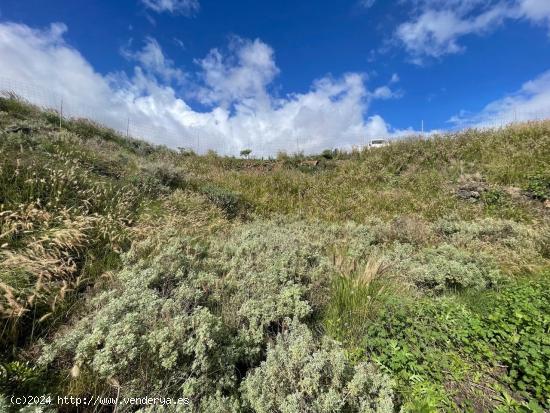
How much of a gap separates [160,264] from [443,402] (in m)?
3.37

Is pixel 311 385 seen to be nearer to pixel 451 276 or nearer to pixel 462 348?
pixel 462 348

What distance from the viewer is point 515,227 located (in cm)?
705

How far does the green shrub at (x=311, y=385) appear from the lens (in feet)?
6.72

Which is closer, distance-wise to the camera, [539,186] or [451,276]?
[451,276]

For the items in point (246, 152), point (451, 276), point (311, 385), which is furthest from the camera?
point (246, 152)

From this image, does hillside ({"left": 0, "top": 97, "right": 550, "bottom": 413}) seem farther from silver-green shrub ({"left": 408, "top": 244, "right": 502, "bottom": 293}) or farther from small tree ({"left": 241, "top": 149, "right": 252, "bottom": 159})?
small tree ({"left": 241, "top": 149, "right": 252, "bottom": 159})

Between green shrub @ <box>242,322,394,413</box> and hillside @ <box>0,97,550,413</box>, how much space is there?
14 mm

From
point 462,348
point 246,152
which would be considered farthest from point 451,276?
point 246,152

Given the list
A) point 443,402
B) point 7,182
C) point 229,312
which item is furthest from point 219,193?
point 443,402

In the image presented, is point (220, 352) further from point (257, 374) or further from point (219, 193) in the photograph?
point (219, 193)

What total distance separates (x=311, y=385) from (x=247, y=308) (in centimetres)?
112

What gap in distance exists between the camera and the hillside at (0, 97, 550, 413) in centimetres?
224

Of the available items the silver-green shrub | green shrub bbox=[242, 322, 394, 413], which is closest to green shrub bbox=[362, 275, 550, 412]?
green shrub bbox=[242, 322, 394, 413]

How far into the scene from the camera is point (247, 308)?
3.10 meters
